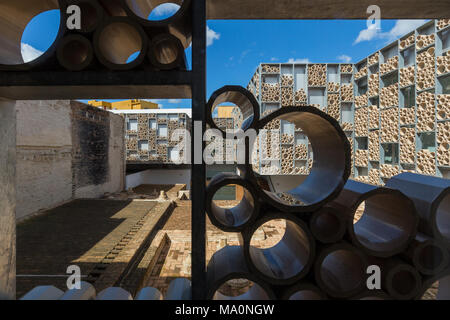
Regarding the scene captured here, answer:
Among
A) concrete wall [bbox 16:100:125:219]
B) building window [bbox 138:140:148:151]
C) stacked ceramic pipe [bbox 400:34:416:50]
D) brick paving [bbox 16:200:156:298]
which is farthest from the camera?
building window [bbox 138:140:148:151]

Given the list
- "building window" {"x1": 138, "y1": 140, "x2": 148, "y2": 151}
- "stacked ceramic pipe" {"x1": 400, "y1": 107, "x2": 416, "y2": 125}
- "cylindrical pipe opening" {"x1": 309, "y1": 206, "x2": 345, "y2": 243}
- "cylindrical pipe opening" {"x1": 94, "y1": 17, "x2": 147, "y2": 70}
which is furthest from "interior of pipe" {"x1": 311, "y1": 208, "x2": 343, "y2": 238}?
"building window" {"x1": 138, "y1": 140, "x2": 148, "y2": 151}

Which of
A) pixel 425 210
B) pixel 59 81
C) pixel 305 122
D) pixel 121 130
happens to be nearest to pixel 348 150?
pixel 305 122

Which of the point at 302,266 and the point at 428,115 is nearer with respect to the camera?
the point at 302,266

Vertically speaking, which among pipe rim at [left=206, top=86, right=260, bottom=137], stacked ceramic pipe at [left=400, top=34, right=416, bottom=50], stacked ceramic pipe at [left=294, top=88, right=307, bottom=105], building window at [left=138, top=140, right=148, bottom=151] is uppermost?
stacked ceramic pipe at [left=400, top=34, right=416, bottom=50]

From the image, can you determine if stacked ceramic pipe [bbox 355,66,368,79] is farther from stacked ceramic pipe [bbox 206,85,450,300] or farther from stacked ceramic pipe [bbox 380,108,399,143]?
stacked ceramic pipe [bbox 206,85,450,300]

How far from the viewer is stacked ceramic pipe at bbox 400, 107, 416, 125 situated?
28.0 ft

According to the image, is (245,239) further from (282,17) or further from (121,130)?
(121,130)

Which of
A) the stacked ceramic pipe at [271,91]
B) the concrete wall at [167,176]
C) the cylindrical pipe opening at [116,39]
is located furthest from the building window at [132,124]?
the cylindrical pipe opening at [116,39]

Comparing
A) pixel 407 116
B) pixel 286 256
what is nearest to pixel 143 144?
pixel 407 116

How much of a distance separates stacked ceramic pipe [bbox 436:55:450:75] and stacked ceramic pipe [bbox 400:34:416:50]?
1.53 meters

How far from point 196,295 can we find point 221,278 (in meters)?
0.15

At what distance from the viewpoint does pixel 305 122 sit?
1298mm

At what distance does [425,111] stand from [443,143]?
4.46 ft

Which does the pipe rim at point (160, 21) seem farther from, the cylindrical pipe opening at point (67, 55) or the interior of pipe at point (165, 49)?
the cylindrical pipe opening at point (67, 55)
